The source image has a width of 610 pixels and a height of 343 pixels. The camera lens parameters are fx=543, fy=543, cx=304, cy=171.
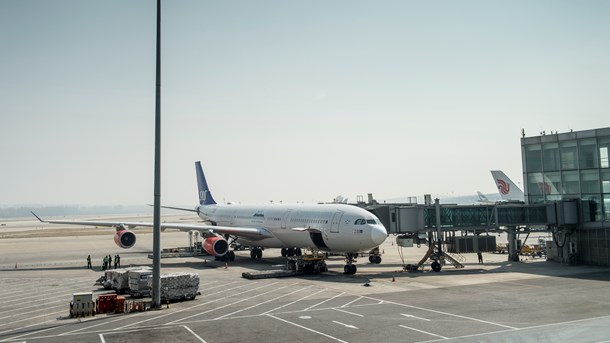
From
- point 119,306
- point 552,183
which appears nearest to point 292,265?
point 119,306

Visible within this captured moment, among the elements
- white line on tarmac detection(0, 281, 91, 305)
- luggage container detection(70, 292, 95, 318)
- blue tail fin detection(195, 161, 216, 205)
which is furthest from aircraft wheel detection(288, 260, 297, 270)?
blue tail fin detection(195, 161, 216, 205)

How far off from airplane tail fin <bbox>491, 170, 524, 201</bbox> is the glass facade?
149 feet

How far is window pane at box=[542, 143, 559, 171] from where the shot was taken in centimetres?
5109

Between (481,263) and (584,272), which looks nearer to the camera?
(584,272)

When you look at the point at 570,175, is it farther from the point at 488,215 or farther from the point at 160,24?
the point at 160,24

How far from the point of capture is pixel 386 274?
43.8m

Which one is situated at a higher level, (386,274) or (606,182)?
(606,182)

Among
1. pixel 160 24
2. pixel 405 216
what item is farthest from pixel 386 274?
pixel 160 24

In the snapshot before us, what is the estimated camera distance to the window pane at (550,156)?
51094 mm

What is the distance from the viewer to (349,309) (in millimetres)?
27828

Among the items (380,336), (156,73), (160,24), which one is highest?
(160,24)

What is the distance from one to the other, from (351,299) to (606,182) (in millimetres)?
29165

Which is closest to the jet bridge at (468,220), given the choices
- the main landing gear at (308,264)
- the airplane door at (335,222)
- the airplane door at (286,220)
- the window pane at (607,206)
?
the window pane at (607,206)

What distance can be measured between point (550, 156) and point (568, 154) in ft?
6.02
